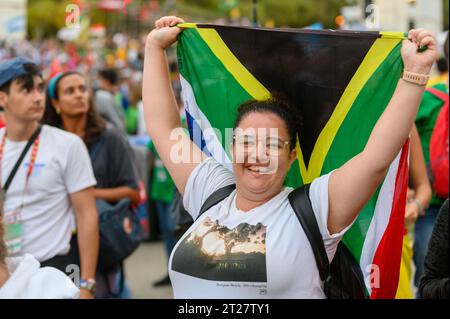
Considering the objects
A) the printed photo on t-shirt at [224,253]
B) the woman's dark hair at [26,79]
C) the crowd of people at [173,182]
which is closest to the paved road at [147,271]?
the crowd of people at [173,182]

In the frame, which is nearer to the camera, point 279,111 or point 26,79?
point 279,111

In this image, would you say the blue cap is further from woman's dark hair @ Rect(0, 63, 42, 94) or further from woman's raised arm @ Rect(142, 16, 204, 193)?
woman's raised arm @ Rect(142, 16, 204, 193)

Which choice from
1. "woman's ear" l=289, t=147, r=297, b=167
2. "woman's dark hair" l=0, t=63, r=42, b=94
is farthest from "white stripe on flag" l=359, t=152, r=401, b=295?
"woman's dark hair" l=0, t=63, r=42, b=94

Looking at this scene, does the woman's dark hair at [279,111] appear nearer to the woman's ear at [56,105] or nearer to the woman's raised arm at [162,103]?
the woman's raised arm at [162,103]

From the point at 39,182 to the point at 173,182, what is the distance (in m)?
0.70

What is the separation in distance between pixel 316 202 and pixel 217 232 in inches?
13.1

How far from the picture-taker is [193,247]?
98.9 inches

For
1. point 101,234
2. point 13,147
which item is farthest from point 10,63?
point 101,234

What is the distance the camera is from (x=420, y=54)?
7.90 feet

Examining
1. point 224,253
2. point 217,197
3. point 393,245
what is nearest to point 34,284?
point 224,253

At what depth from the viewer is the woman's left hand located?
2387 millimetres

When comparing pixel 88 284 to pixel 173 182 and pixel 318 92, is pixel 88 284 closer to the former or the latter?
pixel 173 182

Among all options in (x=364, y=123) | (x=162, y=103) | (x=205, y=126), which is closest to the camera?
(x=364, y=123)

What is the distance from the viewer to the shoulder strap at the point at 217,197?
2654 millimetres
